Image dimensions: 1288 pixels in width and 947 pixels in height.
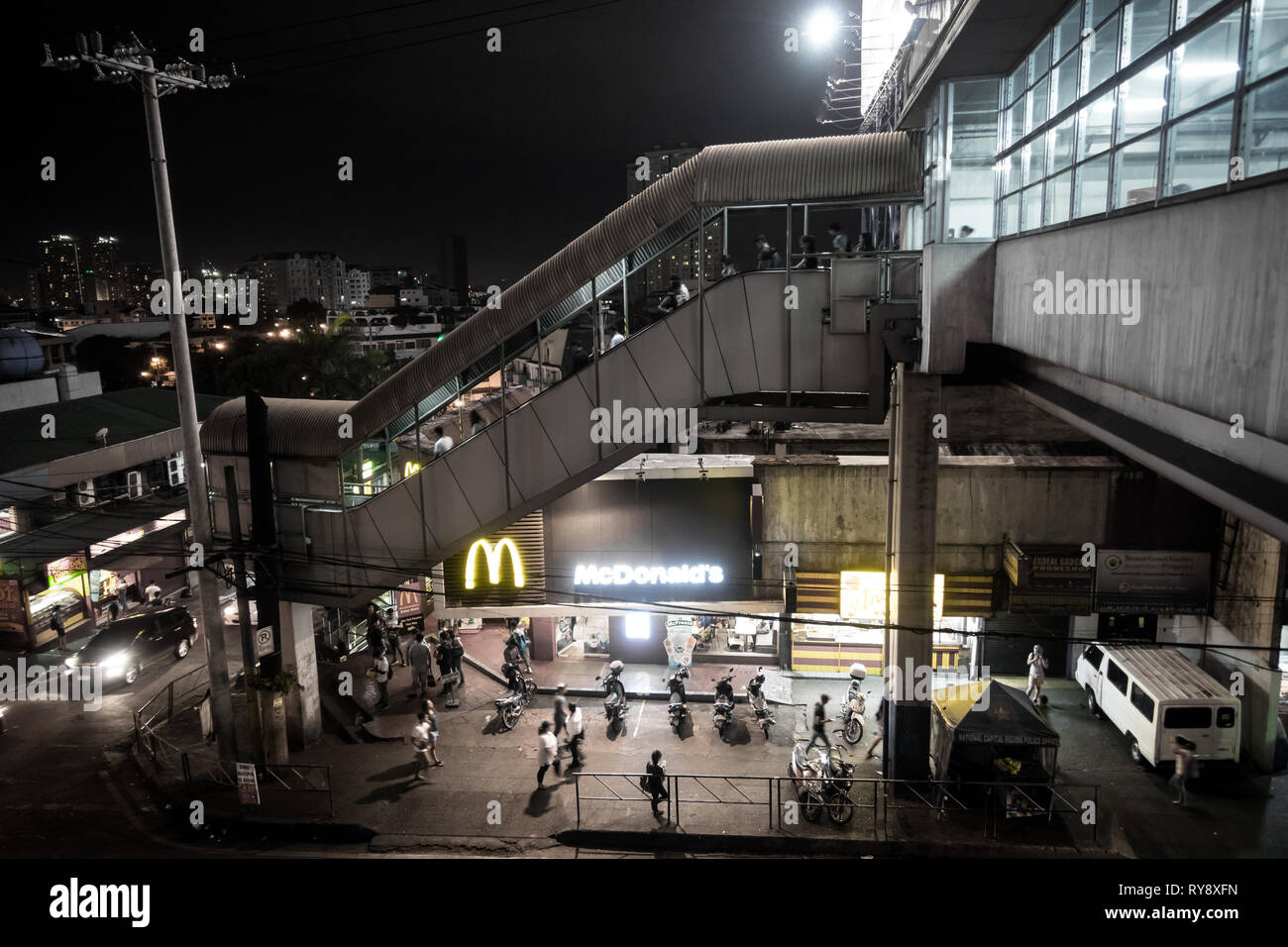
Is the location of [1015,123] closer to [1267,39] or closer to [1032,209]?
[1032,209]

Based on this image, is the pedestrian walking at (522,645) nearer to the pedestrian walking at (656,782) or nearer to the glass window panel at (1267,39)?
the pedestrian walking at (656,782)

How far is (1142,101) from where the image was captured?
7898 mm

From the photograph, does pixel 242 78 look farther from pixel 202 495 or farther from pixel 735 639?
pixel 735 639

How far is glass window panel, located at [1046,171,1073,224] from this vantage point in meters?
9.93

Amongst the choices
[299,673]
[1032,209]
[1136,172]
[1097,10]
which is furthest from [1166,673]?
[299,673]

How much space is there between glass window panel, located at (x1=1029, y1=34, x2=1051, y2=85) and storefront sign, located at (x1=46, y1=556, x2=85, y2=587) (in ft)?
90.9

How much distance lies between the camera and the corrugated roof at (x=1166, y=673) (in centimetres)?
1544

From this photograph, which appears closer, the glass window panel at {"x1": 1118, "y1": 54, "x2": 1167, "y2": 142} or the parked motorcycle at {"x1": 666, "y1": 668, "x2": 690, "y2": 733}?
the glass window panel at {"x1": 1118, "y1": 54, "x2": 1167, "y2": 142}

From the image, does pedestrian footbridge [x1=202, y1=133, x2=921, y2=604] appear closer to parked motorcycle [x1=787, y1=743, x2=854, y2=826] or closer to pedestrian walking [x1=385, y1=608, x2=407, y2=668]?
pedestrian walking [x1=385, y1=608, x2=407, y2=668]

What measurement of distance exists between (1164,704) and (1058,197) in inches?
422

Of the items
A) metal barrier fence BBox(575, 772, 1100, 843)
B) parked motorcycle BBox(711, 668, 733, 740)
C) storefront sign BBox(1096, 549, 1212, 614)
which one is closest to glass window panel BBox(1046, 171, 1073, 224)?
metal barrier fence BBox(575, 772, 1100, 843)

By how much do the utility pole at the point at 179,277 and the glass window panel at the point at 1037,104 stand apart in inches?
550

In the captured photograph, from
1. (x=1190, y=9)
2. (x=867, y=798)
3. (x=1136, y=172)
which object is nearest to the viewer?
(x=1190, y=9)

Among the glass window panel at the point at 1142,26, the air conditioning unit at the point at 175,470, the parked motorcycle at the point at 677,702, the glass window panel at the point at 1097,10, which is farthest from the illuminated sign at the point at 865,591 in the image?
the air conditioning unit at the point at 175,470
